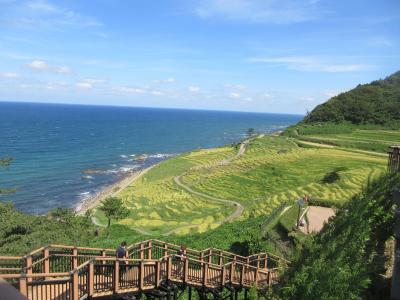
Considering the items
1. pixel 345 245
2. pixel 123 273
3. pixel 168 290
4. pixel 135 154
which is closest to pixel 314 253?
pixel 345 245

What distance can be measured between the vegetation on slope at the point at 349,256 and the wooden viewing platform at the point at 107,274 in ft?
10.7

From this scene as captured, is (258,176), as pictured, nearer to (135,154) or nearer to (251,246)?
(251,246)

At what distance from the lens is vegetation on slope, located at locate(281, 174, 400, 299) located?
11.5 meters

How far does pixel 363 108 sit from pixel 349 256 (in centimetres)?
11396

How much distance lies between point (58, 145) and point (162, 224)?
83.7 meters

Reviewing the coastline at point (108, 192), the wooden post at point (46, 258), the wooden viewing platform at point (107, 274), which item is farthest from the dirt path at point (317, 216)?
the coastline at point (108, 192)

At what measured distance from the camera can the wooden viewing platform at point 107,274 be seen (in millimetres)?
9984

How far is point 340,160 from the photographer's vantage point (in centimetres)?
6278

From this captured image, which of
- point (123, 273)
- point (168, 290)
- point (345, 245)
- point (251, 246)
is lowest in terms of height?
point (251, 246)

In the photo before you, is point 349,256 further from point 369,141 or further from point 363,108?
point 363,108

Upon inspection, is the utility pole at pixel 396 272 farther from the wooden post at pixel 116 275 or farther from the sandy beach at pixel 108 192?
the sandy beach at pixel 108 192

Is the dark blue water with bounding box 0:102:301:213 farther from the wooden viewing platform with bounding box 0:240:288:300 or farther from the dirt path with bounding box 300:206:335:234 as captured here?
the wooden viewing platform with bounding box 0:240:288:300

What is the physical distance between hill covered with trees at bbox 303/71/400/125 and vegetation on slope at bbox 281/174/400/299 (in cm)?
9918

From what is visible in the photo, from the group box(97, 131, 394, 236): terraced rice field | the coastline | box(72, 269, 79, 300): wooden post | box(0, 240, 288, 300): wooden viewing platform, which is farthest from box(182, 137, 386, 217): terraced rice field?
box(72, 269, 79, 300): wooden post
